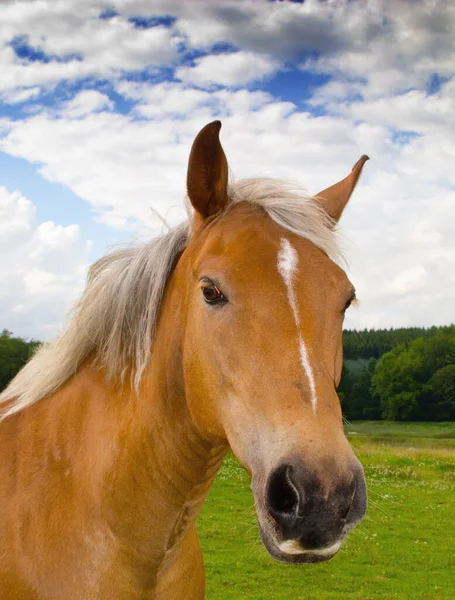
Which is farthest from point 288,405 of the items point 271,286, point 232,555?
point 232,555

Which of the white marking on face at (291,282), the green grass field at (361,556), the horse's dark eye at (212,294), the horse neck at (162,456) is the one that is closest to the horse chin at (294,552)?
the white marking on face at (291,282)

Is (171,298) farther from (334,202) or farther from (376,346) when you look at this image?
(376,346)

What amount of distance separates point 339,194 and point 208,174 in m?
0.90

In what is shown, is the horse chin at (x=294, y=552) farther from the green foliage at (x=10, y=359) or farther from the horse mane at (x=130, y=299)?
the green foliage at (x=10, y=359)

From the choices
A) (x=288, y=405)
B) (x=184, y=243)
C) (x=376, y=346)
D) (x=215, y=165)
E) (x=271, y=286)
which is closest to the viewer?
(x=288, y=405)

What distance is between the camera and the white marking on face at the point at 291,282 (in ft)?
7.70

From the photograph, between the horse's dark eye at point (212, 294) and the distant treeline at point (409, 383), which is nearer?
the horse's dark eye at point (212, 294)

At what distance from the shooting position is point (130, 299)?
3322 mm

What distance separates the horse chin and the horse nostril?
0.10m

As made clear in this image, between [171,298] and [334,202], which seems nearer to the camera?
[171,298]

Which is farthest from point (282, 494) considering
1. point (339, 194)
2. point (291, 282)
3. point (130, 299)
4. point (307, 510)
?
point (339, 194)

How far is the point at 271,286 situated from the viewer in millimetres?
2555

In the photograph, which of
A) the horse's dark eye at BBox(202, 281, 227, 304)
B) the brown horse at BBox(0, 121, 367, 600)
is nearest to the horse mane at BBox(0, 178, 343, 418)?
the brown horse at BBox(0, 121, 367, 600)

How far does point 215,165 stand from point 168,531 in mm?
1969
